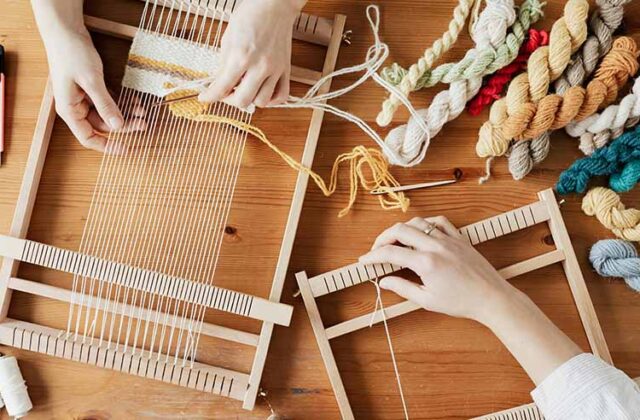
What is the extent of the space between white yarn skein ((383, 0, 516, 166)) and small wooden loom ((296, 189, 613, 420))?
0.69 ft

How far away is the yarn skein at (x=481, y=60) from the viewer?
1.32 meters

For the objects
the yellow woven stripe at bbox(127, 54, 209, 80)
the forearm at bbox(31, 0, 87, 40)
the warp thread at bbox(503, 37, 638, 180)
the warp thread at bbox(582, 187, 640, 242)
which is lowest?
the warp thread at bbox(582, 187, 640, 242)

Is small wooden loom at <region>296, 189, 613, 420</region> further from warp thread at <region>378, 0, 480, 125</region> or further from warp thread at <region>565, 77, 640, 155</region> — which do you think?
warp thread at <region>378, 0, 480, 125</region>

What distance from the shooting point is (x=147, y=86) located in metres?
1.32

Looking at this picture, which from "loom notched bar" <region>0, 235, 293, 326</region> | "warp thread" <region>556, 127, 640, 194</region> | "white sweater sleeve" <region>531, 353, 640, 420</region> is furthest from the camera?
"warp thread" <region>556, 127, 640, 194</region>

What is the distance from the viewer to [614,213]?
138 cm

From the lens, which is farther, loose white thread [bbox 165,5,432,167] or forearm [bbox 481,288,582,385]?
loose white thread [bbox 165,5,432,167]

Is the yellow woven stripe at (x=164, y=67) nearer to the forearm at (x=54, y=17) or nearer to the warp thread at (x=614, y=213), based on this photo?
the forearm at (x=54, y=17)

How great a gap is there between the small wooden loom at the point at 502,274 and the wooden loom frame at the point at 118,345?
100 millimetres

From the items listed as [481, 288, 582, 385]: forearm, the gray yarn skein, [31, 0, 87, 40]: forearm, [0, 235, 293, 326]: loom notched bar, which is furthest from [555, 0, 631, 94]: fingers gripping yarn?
[31, 0, 87, 40]: forearm

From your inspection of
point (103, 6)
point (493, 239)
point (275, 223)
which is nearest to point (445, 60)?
point (493, 239)

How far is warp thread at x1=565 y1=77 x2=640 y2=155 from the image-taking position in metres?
1.35

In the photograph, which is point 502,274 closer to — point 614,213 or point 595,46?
point 614,213

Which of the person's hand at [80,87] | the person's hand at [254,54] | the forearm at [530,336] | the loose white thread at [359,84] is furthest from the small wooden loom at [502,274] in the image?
the person's hand at [80,87]
